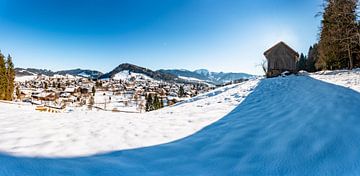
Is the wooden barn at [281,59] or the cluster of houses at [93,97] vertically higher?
the wooden barn at [281,59]

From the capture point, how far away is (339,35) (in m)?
15.8

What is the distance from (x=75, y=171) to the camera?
2420 millimetres

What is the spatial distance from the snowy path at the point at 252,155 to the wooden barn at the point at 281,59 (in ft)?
61.3

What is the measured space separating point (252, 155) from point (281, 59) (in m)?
20.7

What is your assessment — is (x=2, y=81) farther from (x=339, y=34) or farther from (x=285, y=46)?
(x=339, y=34)

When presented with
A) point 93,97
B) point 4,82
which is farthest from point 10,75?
point 93,97

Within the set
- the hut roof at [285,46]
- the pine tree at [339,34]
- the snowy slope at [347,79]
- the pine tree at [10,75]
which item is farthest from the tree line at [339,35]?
the pine tree at [10,75]

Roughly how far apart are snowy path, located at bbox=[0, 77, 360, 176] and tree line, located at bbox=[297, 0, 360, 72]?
41.8 feet

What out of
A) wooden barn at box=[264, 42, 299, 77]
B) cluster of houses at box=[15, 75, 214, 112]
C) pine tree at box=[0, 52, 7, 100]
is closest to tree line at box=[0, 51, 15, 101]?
pine tree at box=[0, 52, 7, 100]

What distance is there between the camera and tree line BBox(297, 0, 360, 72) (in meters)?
14.4

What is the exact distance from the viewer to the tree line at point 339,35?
14.4 meters

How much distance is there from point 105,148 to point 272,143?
2.47 meters

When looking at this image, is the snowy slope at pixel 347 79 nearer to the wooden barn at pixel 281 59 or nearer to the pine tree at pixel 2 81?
the wooden barn at pixel 281 59

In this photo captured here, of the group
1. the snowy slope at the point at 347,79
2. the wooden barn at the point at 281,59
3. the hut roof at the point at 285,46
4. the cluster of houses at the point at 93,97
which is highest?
the hut roof at the point at 285,46
